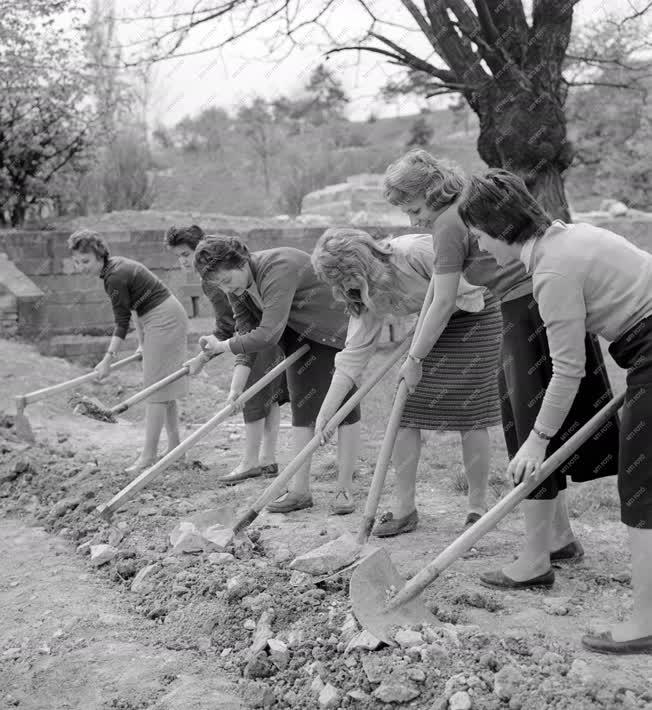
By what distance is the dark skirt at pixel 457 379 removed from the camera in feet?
13.1

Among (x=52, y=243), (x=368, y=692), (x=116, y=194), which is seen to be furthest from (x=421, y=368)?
(x=116, y=194)

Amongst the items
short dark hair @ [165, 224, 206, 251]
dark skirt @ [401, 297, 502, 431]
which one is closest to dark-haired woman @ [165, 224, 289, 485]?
short dark hair @ [165, 224, 206, 251]

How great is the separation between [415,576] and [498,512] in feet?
1.23

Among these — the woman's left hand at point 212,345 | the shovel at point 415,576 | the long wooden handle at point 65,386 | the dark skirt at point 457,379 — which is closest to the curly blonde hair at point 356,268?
the dark skirt at point 457,379

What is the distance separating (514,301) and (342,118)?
42.3 m

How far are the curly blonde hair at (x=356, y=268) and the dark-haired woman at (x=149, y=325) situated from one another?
2.07m

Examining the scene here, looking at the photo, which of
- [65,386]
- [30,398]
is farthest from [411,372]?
[30,398]

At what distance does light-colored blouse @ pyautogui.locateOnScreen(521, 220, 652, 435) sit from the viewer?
8.64ft

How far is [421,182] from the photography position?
3625 mm

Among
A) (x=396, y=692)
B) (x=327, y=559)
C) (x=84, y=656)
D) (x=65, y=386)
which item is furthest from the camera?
(x=65, y=386)

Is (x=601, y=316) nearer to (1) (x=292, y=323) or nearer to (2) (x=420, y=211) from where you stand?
(2) (x=420, y=211)

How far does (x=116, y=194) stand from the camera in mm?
17516

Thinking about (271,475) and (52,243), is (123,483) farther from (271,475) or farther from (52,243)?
(52,243)

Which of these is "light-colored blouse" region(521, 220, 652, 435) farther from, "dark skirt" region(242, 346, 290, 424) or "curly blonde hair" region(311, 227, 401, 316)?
"dark skirt" region(242, 346, 290, 424)
